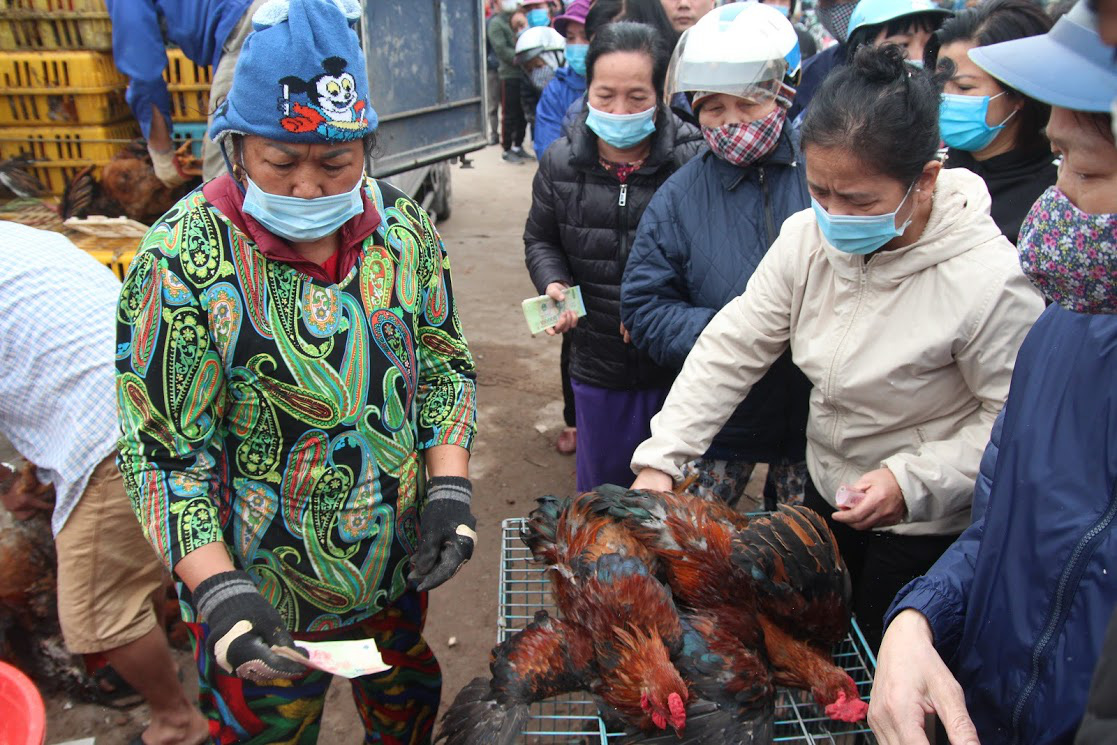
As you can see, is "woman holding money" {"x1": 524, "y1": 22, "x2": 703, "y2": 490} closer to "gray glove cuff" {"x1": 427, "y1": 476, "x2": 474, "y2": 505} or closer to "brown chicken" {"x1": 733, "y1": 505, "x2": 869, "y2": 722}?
"gray glove cuff" {"x1": 427, "y1": 476, "x2": 474, "y2": 505}

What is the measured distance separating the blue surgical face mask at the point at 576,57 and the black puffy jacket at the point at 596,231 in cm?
285

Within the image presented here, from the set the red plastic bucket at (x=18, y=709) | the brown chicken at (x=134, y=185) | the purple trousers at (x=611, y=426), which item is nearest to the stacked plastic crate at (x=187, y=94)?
the brown chicken at (x=134, y=185)

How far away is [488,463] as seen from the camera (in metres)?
5.01

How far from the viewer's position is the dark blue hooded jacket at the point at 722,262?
2705 millimetres

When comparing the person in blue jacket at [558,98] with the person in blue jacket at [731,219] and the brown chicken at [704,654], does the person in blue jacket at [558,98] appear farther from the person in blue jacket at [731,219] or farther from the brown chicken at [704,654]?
the brown chicken at [704,654]

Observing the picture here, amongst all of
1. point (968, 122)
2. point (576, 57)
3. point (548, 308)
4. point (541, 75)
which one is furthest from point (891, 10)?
point (541, 75)

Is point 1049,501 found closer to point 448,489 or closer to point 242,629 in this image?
point 448,489

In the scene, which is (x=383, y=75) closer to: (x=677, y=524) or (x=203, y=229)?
(x=203, y=229)

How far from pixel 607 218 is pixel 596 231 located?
8 centimetres

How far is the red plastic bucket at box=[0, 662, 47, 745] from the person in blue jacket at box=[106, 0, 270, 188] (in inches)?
118

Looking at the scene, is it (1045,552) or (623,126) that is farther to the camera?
(623,126)

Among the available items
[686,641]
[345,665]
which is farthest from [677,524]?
[345,665]

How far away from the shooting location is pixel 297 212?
5.89ft

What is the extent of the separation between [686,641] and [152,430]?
49.5 inches
